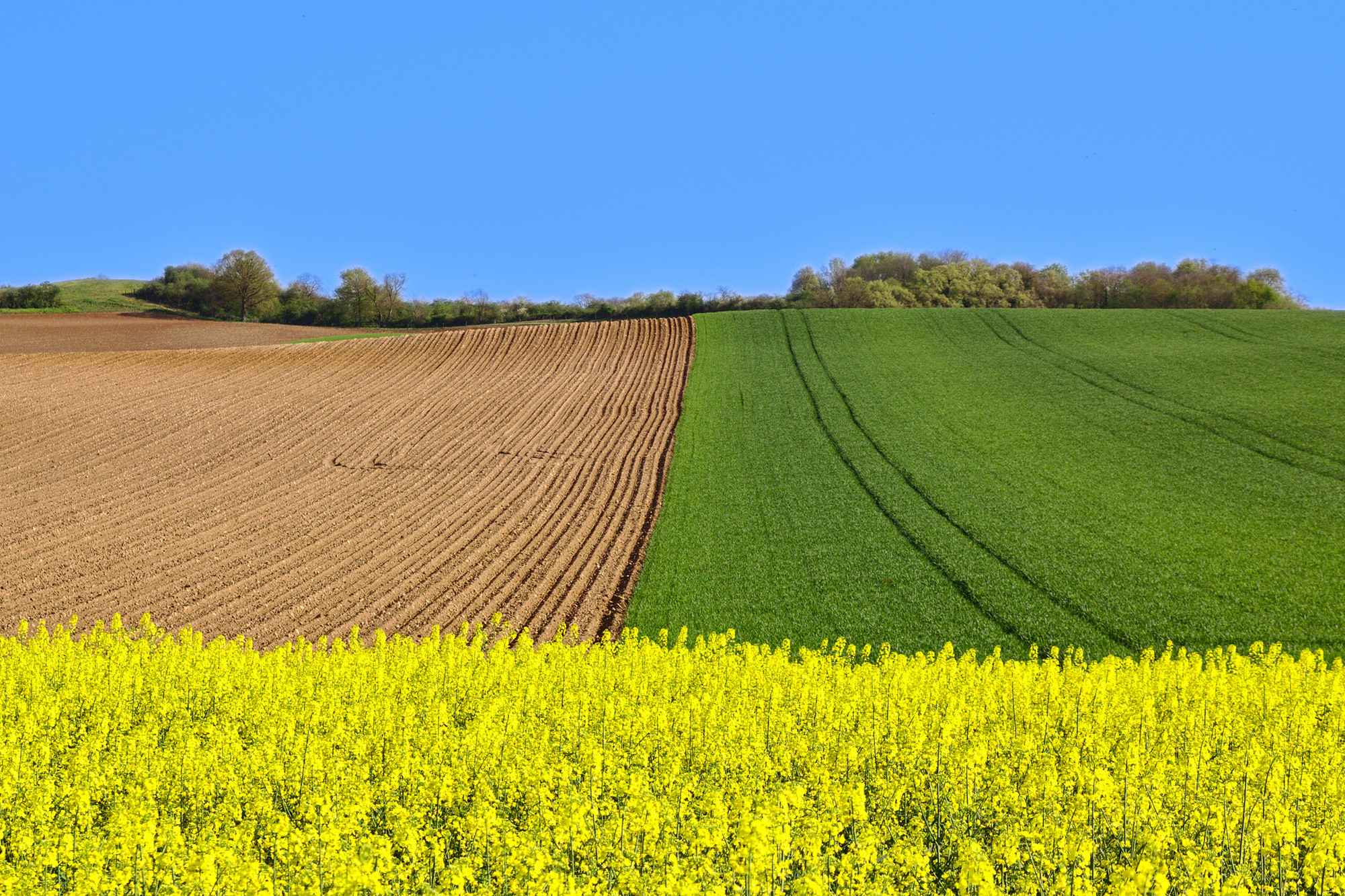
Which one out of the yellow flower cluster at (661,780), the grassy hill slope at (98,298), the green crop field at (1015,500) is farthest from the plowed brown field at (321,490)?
the grassy hill slope at (98,298)

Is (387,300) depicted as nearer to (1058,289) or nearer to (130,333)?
(130,333)

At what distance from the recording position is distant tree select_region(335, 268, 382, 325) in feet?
265

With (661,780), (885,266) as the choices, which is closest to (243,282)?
(885,266)

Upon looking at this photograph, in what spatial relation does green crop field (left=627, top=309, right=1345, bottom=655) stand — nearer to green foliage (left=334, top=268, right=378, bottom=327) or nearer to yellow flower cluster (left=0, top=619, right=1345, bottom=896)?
yellow flower cluster (left=0, top=619, right=1345, bottom=896)

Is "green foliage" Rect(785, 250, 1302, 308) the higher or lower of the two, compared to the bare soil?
higher

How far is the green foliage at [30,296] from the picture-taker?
233 feet

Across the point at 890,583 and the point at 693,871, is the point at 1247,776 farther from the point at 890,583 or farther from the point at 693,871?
the point at 890,583

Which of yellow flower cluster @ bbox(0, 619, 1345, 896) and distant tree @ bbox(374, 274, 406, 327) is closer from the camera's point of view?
yellow flower cluster @ bbox(0, 619, 1345, 896)

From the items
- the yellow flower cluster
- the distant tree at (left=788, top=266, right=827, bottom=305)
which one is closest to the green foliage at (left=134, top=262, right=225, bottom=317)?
the distant tree at (left=788, top=266, right=827, bottom=305)

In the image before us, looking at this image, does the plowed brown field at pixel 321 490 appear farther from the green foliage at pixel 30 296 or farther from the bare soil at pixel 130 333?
the green foliage at pixel 30 296

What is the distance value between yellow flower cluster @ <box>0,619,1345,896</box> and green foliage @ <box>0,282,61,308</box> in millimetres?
78300

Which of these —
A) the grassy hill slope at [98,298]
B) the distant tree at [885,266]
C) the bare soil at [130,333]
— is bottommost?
the bare soil at [130,333]

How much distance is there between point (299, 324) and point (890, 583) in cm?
7328

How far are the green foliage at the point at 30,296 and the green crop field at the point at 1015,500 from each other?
61.7 m
